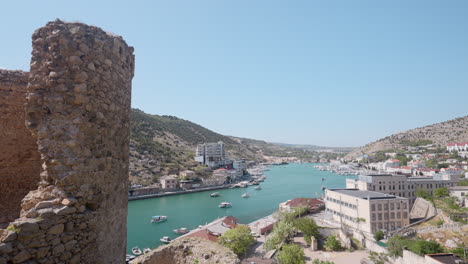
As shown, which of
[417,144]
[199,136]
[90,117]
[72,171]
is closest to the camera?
[72,171]

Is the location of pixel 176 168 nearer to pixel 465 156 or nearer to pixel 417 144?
pixel 465 156

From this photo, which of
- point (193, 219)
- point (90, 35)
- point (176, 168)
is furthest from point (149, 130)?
point (90, 35)

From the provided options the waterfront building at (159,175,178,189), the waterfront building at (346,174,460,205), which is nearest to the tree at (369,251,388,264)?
the waterfront building at (346,174,460,205)

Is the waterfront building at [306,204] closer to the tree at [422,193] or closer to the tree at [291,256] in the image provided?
the tree at [422,193]

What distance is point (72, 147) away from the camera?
9.95ft

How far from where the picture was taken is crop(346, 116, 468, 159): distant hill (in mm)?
104094

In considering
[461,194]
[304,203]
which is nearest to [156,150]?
[304,203]

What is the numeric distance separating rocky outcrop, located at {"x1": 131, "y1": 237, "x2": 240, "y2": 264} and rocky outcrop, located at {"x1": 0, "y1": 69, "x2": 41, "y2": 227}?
299 centimetres

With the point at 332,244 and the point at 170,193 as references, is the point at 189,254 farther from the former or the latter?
the point at 170,193

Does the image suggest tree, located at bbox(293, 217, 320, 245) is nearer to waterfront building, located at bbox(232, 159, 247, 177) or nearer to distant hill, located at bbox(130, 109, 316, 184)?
distant hill, located at bbox(130, 109, 316, 184)

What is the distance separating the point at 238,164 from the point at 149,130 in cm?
3085

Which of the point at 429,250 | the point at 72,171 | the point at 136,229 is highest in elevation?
the point at 72,171

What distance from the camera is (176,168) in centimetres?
7019

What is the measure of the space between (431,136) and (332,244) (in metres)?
118
